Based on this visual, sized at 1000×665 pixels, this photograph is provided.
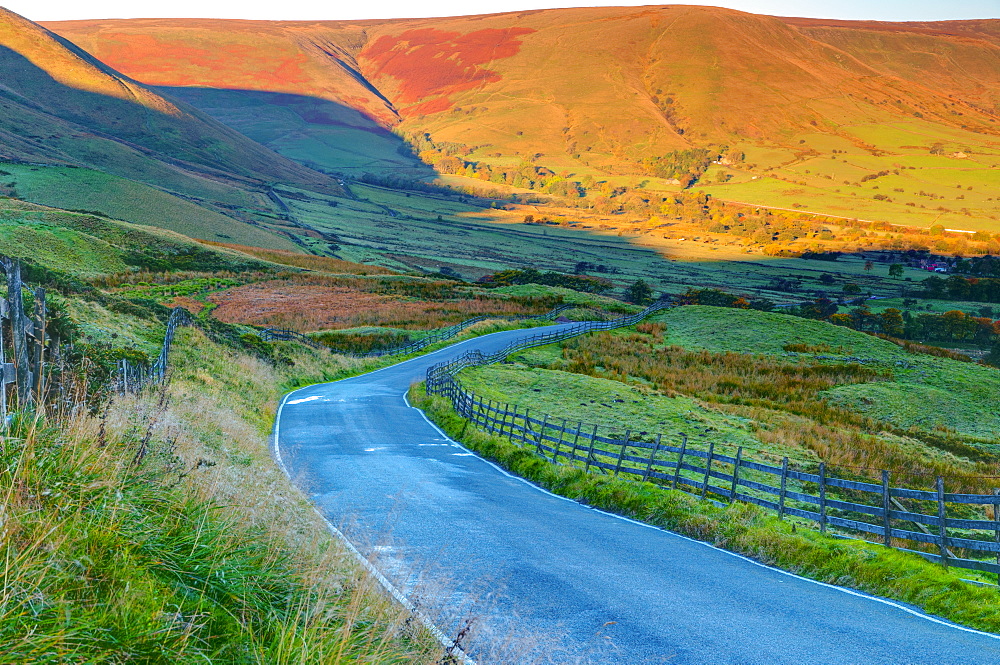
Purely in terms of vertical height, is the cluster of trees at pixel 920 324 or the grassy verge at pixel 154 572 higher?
the cluster of trees at pixel 920 324

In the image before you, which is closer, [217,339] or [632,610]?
[632,610]

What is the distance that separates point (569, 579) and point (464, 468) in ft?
33.0

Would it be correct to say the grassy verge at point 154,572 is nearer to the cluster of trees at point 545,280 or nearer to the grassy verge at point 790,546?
the grassy verge at point 790,546

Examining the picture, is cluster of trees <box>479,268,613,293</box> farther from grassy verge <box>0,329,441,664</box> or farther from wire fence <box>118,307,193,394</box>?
grassy verge <box>0,329,441,664</box>

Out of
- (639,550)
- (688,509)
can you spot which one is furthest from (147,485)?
(688,509)

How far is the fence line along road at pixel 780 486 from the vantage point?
11.9 meters

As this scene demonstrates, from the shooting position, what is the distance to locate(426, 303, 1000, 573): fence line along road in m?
11.9

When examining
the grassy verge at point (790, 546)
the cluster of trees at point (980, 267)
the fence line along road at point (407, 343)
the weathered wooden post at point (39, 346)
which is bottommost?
the fence line along road at point (407, 343)

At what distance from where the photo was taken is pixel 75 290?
93.6ft

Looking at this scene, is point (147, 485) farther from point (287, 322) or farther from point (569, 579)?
point (287, 322)

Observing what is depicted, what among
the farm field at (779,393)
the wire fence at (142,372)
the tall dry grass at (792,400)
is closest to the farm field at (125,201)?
the farm field at (779,393)

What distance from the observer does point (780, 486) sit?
17.2m

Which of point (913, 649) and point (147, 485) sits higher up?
point (147, 485)

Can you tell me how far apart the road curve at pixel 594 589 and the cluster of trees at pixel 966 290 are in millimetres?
141141
